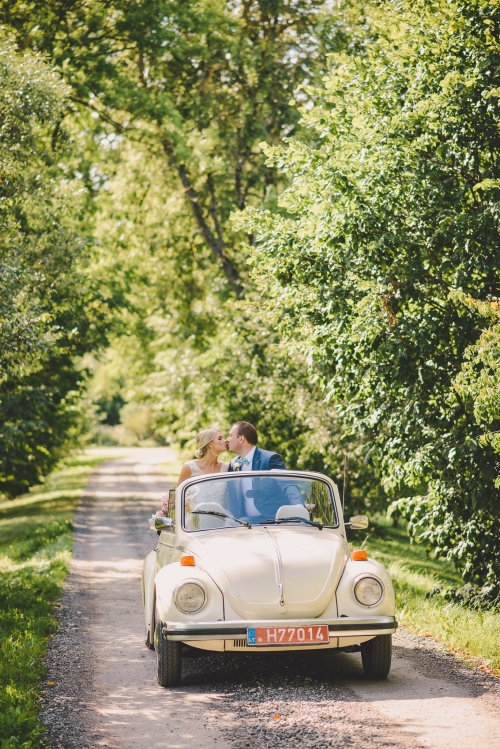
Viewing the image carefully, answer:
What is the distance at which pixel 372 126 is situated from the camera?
31.0 ft

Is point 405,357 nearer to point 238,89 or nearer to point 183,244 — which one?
point 238,89

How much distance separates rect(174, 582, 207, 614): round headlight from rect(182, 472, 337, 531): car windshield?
94cm

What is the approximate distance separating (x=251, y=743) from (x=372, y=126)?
684 centimetres

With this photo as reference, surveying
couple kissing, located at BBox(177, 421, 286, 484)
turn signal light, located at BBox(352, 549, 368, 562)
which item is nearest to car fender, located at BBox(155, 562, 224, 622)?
turn signal light, located at BBox(352, 549, 368, 562)

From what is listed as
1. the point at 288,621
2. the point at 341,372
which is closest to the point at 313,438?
the point at 341,372

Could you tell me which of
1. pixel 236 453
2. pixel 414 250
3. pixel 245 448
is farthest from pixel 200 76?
pixel 236 453

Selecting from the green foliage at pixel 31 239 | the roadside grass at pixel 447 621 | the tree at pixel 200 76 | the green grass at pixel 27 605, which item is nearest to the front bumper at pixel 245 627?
the green grass at pixel 27 605

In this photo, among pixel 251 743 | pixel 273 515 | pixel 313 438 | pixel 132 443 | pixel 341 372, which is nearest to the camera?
pixel 251 743

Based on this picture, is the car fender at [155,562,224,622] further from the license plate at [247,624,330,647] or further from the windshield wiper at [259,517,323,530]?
the windshield wiper at [259,517,323,530]

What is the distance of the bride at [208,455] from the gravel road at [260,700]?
1.75 meters

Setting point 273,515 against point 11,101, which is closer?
point 273,515

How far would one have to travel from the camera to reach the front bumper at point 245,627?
19.5 feet

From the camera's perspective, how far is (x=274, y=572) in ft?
20.2

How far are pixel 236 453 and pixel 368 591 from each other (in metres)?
2.25
